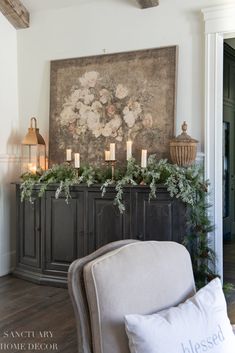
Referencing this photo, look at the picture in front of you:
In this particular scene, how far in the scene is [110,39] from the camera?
14.5 feet

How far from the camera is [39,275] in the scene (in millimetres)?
4297

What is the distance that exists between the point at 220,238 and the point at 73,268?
9.06ft

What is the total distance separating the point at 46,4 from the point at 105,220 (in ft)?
8.52

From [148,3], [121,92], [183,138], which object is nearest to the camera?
[183,138]

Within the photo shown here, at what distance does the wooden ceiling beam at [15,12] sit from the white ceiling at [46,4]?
0.22 feet

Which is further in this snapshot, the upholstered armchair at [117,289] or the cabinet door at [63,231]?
the cabinet door at [63,231]

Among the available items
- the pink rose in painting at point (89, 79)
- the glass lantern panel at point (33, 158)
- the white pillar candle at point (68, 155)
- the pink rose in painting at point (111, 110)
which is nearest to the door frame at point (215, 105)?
the pink rose in painting at point (111, 110)

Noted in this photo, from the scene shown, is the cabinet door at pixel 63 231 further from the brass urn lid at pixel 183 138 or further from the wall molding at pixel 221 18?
the wall molding at pixel 221 18

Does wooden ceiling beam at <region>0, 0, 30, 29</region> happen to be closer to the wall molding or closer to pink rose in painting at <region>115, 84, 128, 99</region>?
pink rose in painting at <region>115, 84, 128, 99</region>

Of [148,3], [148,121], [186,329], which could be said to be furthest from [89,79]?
[186,329]

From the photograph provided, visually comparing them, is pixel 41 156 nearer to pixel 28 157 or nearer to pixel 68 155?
pixel 28 157

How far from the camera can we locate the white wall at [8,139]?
15.4 ft

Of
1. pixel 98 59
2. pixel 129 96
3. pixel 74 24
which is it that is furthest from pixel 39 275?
pixel 74 24

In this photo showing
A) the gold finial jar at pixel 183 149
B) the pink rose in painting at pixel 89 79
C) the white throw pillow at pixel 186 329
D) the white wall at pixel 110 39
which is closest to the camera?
the white throw pillow at pixel 186 329
